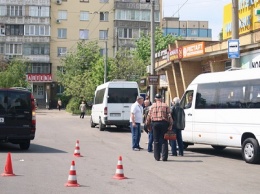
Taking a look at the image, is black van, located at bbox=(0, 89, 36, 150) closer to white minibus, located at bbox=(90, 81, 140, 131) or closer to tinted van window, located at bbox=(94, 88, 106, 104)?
white minibus, located at bbox=(90, 81, 140, 131)

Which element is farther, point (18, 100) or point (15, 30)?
point (15, 30)

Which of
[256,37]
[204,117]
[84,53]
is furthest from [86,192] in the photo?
[84,53]

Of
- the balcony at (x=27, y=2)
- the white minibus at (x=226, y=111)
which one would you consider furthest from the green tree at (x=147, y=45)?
the white minibus at (x=226, y=111)

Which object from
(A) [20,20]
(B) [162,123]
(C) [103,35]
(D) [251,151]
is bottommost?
(D) [251,151]

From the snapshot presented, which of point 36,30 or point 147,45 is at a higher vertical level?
point 36,30

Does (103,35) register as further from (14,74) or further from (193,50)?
(193,50)

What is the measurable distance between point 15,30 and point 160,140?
62714mm

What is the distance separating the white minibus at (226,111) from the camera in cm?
1446

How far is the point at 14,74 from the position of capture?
6519 centimetres

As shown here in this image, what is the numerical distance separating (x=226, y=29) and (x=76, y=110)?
85.4ft

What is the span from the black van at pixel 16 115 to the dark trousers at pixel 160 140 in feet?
13.9

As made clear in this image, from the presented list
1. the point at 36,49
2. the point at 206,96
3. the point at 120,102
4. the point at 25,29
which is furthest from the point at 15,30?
the point at 206,96

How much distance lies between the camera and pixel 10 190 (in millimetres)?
9438

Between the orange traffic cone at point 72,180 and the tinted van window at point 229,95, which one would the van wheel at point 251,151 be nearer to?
the tinted van window at point 229,95
